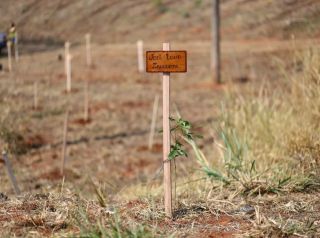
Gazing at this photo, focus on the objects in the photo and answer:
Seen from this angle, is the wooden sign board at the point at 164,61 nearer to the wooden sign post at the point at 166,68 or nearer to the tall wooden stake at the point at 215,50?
the wooden sign post at the point at 166,68

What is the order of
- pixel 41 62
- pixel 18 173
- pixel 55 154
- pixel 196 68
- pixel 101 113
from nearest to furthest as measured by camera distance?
pixel 18 173 → pixel 55 154 → pixel 101 113 → pixel 196 68 → pixel 41 62

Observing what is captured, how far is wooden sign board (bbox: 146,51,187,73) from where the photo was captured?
394 centimetres

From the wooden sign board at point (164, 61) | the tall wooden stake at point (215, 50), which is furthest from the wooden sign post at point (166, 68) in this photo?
the tall wooden stake at point (215, 50)

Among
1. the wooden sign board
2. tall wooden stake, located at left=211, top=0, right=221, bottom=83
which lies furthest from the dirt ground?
the wooden sign board

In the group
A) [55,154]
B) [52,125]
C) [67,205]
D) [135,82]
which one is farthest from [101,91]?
[67,205]

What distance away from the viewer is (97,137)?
415 inches

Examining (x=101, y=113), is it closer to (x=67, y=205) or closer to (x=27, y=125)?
(x=27, y=125)

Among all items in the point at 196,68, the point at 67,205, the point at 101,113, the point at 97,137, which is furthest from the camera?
the point at 196,68

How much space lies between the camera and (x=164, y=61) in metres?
3.95

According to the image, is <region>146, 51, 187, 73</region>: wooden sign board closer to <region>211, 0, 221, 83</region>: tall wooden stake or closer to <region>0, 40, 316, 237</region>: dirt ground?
<region>0, 40, 316, 237</region>: dirt ground

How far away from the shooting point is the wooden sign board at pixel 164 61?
3.94m

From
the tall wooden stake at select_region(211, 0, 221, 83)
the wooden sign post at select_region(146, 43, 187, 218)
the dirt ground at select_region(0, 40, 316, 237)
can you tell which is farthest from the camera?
the tall wooden stake at select_region(211, 0, 221, 83)

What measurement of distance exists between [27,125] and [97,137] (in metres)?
1.46

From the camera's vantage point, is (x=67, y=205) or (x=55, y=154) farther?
(x=55, y=154)
